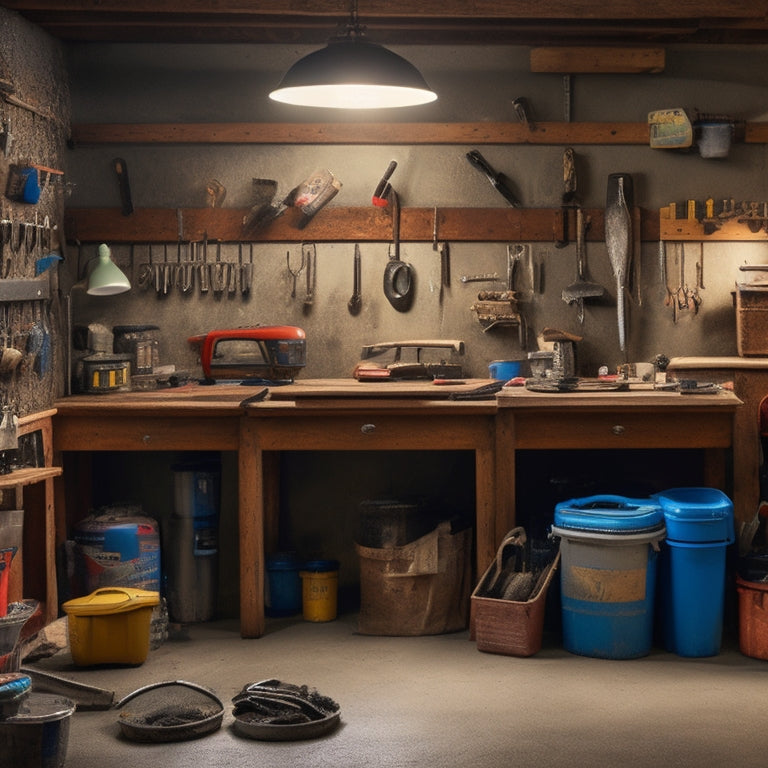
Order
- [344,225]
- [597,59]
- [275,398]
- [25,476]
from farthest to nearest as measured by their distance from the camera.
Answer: [344,225] < [597,59] < [275,398] < [25,476]

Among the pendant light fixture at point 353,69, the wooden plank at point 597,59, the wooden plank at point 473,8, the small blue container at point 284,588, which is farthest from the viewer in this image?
the wooden plank at point 597,59

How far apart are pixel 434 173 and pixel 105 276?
159 centimetres

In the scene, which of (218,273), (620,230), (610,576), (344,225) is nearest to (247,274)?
(218,273)

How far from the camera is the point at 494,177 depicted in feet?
18.7

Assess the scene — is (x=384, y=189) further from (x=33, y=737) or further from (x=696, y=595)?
(x=33, y=737)

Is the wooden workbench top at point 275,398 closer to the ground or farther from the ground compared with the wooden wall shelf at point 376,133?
closer to the ground

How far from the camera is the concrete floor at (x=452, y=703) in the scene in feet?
12.2

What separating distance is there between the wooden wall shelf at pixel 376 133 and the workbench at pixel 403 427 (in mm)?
1335

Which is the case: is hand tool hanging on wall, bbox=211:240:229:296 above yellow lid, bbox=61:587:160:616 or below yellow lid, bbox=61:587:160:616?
above

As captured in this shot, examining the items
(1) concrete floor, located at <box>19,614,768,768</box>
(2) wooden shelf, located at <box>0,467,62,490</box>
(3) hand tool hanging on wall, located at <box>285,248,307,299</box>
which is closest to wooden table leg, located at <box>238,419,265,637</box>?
(1) concrete floor, located at <box>19,614,768,768</box>

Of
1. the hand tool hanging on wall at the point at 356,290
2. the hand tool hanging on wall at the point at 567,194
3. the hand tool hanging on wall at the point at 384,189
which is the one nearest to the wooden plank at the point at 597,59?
the hand tool hanging on wall at the point at 567,194

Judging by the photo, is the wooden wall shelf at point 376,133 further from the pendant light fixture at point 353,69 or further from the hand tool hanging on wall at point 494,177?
the pendant light fixture at point 353,69

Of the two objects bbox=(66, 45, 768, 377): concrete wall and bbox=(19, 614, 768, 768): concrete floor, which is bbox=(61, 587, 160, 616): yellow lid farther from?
bbox=(66, 45, 768, 377): concrete wall

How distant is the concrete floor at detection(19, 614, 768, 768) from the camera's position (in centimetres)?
373
